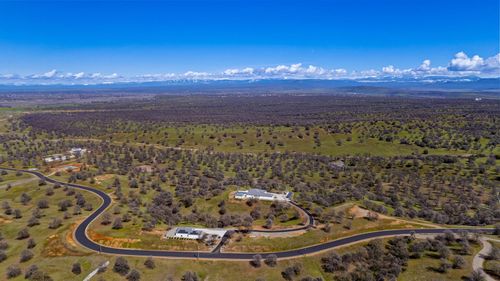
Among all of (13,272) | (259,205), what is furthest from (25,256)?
(259,205)

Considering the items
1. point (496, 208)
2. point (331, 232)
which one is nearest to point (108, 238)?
point (331, 232)

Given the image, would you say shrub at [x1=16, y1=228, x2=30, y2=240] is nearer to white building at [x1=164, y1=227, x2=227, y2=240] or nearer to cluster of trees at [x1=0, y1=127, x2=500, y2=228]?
cluster of trees at [x1=0, y1=127, x2=500, y2=228]

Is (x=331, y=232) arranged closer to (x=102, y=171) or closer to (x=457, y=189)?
(x=457, y=189)

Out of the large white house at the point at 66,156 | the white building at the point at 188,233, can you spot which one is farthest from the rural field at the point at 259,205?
the white building at the point at 188,233

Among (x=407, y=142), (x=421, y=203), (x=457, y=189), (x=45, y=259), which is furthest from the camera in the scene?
(x=407, y=142)

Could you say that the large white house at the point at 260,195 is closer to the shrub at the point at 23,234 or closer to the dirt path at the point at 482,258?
the dirt path at the point at 482,258

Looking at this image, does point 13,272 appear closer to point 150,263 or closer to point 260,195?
point 150,263
